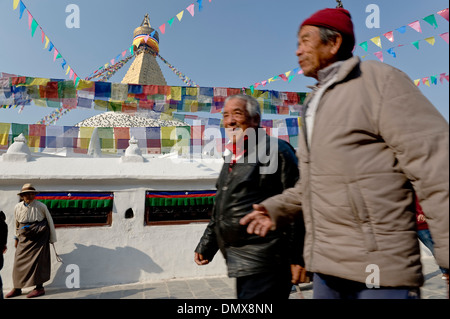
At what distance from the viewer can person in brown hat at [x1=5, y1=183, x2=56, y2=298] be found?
4.83 meters

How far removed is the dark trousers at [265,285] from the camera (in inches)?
65.2

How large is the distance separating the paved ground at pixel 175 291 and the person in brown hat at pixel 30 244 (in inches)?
10.0

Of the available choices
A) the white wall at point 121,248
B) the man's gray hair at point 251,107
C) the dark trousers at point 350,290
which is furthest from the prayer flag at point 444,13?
the dark trousers at point 350,290

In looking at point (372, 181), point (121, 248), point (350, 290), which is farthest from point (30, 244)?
point (372, 181)

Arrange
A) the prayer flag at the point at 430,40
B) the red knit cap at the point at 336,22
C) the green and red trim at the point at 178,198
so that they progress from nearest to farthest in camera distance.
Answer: the red knit cap at the point at 336,22
the green and red trim at the point at 178,198
the prayer flag at the point at 430,40

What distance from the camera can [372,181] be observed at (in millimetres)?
1024

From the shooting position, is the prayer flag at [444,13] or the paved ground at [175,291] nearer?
the paved ground at [175,291]

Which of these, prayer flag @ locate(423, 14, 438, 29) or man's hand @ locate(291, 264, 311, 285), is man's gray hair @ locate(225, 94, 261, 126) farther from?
prayer flag @ locate(423, 14, 438, 29)

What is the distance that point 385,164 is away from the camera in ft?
3.36

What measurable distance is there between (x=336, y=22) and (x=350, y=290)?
1.18m

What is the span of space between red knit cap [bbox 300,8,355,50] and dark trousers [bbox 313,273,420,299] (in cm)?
107

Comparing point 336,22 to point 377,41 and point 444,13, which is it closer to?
point 444,13

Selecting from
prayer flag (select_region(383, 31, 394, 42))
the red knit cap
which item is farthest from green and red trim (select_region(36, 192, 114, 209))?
prayer flag (select_region(383, 31, 394, 42))

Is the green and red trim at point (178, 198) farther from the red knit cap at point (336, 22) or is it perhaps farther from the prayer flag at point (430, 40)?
the prayer flag at point (430, 40)
